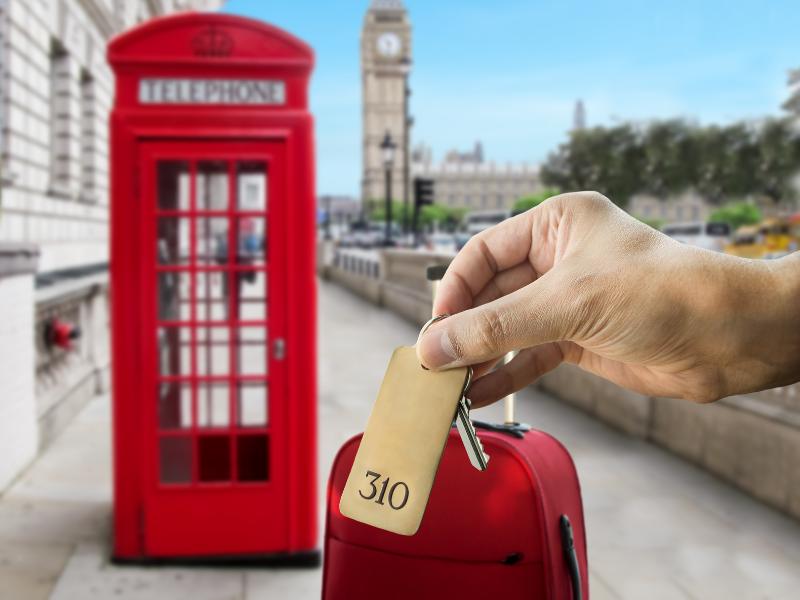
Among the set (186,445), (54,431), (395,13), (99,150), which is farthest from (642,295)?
(395,13)

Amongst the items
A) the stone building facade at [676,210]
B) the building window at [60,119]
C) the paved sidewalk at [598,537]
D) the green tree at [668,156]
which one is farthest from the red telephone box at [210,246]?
the stone building facade at [676,210]

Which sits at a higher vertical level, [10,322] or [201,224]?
[201,224]

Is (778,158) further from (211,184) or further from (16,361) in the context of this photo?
(211,184)

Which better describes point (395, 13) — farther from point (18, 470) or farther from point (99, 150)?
point (18, 470)

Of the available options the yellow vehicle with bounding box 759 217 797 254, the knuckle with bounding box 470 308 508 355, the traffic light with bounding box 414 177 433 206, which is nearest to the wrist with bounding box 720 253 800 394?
the knuckle with bounding box 470 308 508 355

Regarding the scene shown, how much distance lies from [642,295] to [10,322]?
536 cm

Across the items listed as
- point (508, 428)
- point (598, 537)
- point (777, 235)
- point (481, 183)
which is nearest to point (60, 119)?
point (598, 537)

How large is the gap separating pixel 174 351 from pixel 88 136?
1397 centimetres

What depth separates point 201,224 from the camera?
13.8 feet

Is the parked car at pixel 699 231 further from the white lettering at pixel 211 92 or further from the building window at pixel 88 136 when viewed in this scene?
the white lettering at pixel 211 92

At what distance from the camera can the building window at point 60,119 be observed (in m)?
14.8

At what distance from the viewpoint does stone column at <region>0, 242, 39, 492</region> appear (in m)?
5.59

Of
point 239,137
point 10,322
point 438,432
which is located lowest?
point 10,322

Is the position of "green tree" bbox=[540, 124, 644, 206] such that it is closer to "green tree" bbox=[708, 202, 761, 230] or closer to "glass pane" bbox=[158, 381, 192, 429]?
"green tree" bbox=[708, 202, 761, 230]
